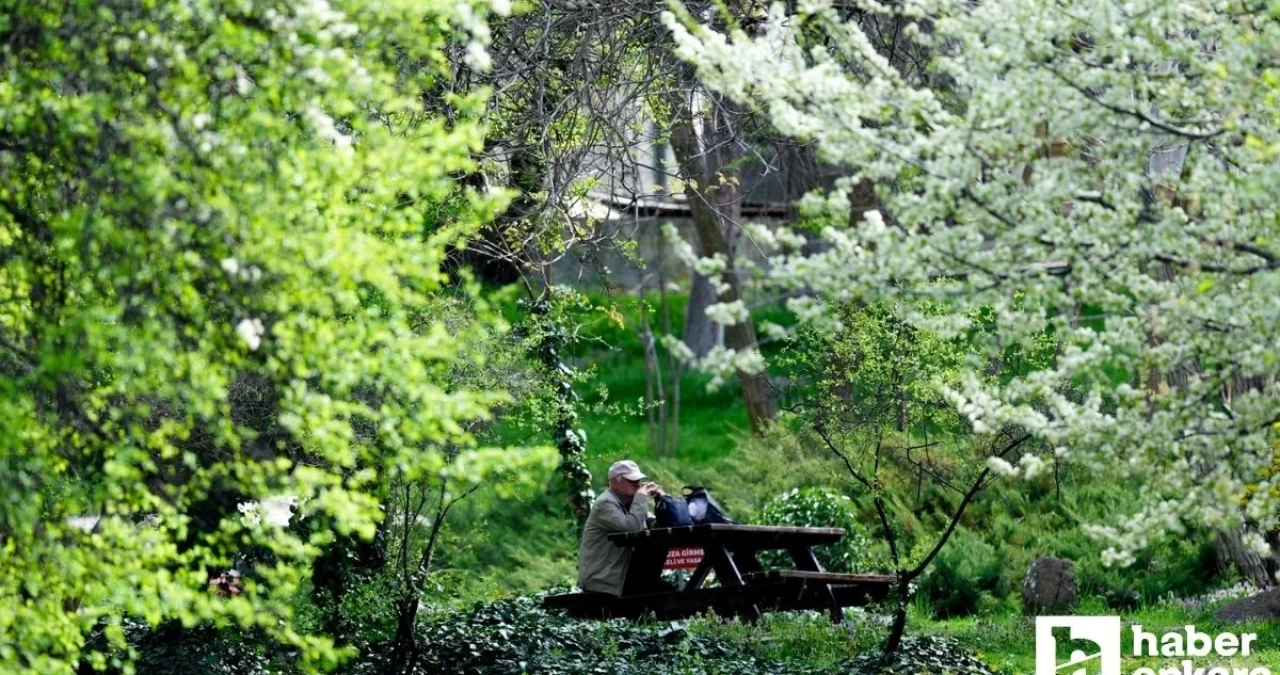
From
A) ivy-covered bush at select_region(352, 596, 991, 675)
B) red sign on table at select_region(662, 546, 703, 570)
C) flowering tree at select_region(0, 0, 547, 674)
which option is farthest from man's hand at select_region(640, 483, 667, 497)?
flowering tree at select_region(0, 0, 547, 674)

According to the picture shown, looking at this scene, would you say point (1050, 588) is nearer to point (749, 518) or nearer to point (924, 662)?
point (924, 662)

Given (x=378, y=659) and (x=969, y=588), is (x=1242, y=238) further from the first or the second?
(x=969, y=588)

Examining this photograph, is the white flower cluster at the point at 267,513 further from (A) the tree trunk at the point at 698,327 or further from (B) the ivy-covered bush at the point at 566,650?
(A) the tree trunk at the point at 698,327

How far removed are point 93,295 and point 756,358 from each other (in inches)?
93.6

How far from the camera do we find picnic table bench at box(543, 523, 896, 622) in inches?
417

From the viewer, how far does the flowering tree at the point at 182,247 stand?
217 inches

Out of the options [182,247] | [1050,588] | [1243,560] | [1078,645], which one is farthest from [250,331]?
[1243,560]

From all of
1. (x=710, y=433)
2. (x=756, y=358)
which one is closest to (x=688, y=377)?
(x=710, y=433)

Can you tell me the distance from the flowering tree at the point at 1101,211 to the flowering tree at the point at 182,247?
1185 mm

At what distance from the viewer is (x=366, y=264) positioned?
5.59 meters

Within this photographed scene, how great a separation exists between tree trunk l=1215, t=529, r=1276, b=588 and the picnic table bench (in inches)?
149

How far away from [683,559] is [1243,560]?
16.7 feet

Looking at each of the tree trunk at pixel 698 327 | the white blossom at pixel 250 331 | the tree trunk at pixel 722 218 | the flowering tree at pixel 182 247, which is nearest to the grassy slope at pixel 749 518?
the tree trunk at pixel 722 218

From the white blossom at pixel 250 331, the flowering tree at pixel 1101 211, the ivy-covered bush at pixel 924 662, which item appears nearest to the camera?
the white blossom at pixel 250 331
